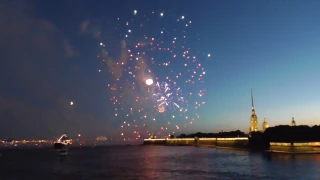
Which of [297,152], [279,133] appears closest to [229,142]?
[279,133]

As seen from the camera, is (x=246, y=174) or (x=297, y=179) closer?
(x=297, y=179)

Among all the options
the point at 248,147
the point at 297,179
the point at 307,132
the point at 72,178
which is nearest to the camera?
the point at 297,179

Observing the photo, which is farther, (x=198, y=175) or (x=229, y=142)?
(x=229, y=142)

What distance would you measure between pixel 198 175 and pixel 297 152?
53.0 meters

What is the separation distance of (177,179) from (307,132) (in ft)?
265

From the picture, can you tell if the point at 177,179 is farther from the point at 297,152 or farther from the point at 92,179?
the point at 297,152

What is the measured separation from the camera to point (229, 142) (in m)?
189

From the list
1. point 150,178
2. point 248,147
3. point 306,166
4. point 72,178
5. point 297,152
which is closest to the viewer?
point 150,178

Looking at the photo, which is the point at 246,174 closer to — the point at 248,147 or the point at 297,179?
the point at 297,179

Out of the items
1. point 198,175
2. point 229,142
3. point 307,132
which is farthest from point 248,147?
point 198,175

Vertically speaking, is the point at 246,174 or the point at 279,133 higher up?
the point at 279,133

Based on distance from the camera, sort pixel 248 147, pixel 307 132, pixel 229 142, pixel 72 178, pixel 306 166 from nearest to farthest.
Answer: pixel 72 178
pixel 306 166
pixel 307 132
pixel 248 147
pixel 229 142

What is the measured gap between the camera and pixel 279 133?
124062mm

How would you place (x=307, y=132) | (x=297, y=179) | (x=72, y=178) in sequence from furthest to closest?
1. (x=307, y=132)
2. (x=72, y=178)
3. (x=297, y=179)
